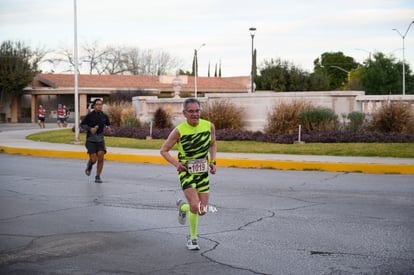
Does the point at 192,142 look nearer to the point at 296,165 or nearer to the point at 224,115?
the point at 296,165

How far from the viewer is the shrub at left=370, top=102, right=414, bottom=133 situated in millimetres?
23328

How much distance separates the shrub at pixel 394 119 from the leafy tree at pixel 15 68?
45791 mm

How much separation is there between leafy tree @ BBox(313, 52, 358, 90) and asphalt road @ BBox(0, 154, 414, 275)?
272ft

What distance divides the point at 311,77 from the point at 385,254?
51485 mm

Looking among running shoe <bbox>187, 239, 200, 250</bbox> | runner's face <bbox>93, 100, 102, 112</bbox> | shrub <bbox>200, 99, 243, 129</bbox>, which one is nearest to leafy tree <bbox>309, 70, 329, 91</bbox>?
shrub <bbox>200, 99, 243, 129</bbox>

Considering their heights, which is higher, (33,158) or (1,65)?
(1,65)

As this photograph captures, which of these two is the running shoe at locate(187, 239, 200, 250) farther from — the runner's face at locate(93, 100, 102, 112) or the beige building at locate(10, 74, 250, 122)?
the beige building at locate(10, 74, 250, 122)

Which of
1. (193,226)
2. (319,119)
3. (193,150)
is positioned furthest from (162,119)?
(193,226)

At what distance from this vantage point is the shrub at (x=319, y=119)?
24.7m

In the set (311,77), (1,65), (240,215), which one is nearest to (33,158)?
(240,215)

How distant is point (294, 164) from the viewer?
55.4ft

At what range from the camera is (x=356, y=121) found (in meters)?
24.3

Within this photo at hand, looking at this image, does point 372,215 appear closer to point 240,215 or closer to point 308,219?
point 308,219

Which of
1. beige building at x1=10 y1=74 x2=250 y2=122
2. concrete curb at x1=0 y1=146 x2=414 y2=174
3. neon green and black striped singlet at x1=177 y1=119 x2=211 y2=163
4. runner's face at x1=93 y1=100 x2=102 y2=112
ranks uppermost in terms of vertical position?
beige building at x1=10 y1=74 x2=250 y2=122
